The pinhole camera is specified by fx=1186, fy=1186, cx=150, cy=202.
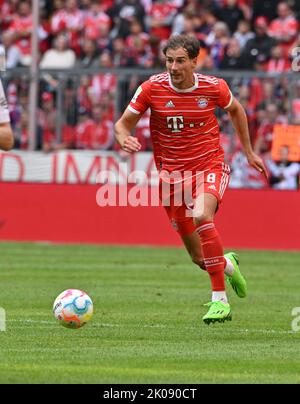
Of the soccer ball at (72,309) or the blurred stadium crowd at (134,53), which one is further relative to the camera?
the blurred stadium crowd at (134,53)

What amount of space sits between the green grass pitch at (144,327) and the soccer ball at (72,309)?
132 mm

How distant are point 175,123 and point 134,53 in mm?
13657

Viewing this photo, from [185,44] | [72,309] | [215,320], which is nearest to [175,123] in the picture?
[185,44]

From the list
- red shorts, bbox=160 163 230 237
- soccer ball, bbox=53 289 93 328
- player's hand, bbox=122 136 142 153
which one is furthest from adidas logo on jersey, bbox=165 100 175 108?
soccer ball, bbox=53 289 93 328

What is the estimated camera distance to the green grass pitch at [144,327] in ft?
27.0

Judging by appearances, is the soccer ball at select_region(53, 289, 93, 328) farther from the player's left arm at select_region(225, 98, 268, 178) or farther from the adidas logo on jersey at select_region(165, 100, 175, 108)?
the player's left arm at select_region(225, 98, 268, 178)

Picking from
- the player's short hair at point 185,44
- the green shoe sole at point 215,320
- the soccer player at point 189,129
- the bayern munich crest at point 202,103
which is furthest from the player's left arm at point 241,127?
the green shoe sole at point 215,320

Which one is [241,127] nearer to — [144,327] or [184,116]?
[184,116]

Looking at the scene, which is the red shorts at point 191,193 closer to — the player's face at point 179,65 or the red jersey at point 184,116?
the red jersey at point 184,116

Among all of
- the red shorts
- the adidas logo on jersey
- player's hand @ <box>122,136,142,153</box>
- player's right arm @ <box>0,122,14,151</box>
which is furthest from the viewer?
the adidas logo on jersey

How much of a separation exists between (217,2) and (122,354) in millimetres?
17225

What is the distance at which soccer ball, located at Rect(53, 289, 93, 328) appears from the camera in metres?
10.1

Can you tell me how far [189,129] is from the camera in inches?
460

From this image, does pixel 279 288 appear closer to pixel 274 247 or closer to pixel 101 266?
pixel 101 266
